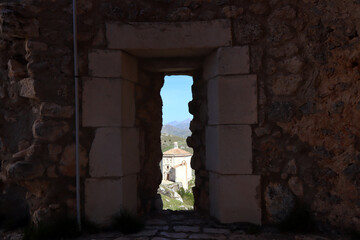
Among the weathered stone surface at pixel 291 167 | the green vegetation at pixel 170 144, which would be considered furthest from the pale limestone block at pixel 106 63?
the green vegetation at pixel 170 144

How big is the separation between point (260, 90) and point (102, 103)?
1.65 m

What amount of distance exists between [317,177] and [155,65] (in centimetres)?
218

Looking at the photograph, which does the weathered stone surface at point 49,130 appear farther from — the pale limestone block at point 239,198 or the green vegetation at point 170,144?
the green vegetation at point 170,144

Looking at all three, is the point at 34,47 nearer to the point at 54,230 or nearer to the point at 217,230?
the point at 54,230

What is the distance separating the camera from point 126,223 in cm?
295

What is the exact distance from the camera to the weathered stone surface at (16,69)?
3.08 meters

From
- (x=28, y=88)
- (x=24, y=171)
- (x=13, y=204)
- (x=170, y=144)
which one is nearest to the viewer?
(x=24, y=171)

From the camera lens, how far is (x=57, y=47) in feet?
9.98

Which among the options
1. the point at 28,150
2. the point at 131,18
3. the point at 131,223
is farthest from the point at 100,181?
the point at 131,18

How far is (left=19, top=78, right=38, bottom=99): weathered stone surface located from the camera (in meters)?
2.97

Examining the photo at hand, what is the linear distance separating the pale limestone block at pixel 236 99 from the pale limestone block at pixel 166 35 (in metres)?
0.40

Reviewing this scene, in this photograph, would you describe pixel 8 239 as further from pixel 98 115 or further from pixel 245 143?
pixel 245 143

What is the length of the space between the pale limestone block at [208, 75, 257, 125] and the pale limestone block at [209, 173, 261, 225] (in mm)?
604

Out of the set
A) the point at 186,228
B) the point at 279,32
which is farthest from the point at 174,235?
the point at 279,32
